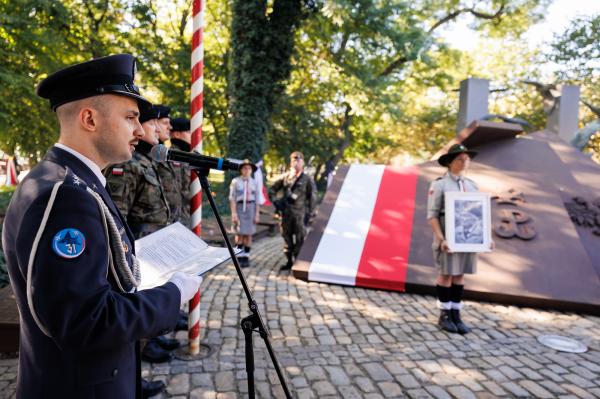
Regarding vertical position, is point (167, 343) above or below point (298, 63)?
below

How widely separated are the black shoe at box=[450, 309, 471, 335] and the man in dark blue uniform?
3791 millimetres

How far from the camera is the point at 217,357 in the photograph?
3.56 m

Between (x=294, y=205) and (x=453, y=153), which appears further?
(x=294, y=205)

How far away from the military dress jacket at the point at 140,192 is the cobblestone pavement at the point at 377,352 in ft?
4.14

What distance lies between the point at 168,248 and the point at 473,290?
15.7 feet

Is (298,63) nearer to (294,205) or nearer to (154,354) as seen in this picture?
(294,205)

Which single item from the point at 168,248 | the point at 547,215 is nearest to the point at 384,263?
the point at 547,215

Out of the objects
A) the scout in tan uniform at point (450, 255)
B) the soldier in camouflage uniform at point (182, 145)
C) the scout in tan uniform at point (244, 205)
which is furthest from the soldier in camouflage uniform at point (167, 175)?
the scout in tan uniform at point (244, 205)

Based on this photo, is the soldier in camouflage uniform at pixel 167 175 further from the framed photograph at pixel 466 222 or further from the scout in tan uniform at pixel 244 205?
the scout in tan uniform at pixel 244 205

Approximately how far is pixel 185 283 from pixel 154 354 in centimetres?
247

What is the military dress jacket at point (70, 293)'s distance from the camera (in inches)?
41.8

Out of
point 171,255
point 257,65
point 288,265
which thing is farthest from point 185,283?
point 257,65

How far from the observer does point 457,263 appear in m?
4.42

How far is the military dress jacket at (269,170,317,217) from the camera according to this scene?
7148mm
